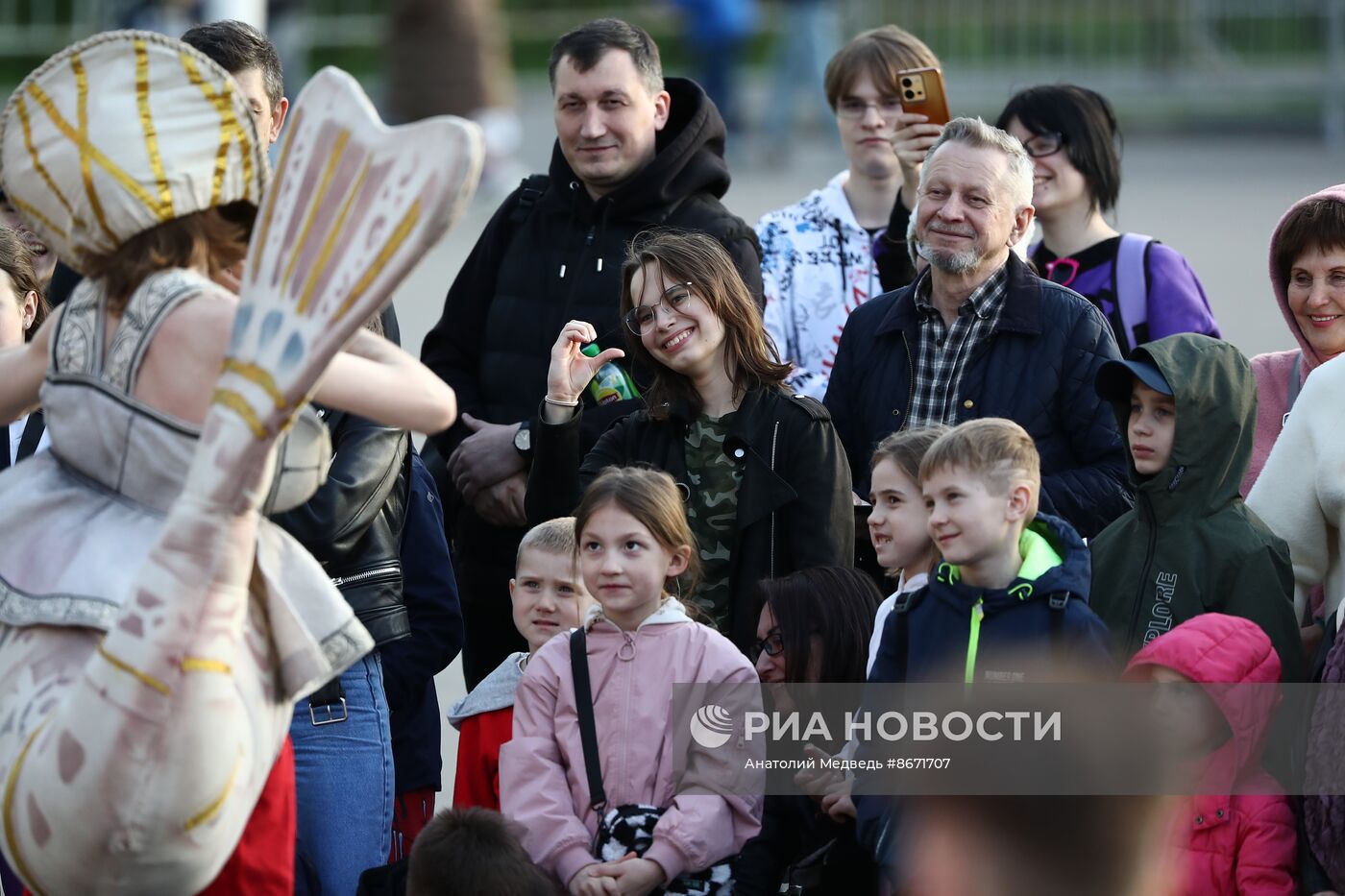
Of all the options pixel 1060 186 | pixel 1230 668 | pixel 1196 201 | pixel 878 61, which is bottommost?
pixel 1196 201

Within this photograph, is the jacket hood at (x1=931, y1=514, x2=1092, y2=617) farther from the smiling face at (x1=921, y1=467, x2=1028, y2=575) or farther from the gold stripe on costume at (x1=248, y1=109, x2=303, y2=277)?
the gold stripe on costume at (x1=248, y1=109, x2=303, y2=277)

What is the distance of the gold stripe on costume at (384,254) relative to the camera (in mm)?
2488

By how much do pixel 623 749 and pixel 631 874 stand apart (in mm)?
271

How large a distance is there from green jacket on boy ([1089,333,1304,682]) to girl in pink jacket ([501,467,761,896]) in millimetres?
801

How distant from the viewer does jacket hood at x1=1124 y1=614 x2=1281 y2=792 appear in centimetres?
367

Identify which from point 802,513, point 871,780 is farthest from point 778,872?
point 802,513

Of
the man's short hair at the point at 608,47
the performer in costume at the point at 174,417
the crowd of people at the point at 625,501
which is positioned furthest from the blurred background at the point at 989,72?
the performer in costume at the point at 174,417

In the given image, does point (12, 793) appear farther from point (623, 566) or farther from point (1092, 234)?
point (1092, 234)

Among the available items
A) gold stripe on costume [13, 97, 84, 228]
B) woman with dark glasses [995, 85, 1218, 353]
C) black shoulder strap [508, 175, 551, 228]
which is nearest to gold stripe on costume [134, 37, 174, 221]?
gold stripe on costume [13, 97, 84, 228]

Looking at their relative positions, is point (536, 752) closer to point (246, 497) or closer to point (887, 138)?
point (246, 497)

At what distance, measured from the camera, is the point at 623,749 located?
3.95 metres

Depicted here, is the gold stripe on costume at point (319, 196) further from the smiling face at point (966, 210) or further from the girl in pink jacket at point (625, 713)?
the smiling face at point (966, 210)

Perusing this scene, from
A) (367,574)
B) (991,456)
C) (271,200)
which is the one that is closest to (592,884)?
(367,574)

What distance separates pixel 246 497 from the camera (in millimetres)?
2613
